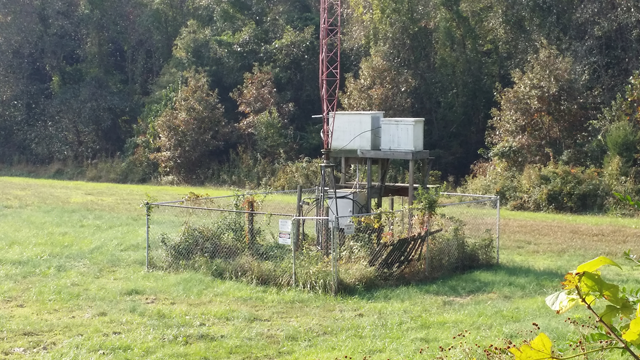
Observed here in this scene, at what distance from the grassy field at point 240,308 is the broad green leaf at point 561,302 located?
5.19 metres

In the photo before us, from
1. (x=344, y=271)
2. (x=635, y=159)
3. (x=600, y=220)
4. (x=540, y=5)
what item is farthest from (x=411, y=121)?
(x=540, y=5)

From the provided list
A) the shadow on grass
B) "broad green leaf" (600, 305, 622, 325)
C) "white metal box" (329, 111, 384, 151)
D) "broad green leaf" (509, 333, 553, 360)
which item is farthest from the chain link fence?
"broad green leaf" (509, 333, 553, 360)

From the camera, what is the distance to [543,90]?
25.9 metres

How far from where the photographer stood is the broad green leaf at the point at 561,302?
195 cm

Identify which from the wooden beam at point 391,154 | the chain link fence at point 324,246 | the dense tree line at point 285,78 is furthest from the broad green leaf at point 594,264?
the dense tree line at point 285,78

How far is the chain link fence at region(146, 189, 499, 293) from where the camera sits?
11172mm

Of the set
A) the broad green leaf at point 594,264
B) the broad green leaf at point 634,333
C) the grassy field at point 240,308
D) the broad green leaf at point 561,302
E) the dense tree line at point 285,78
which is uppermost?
the dense tree line at point 285,78

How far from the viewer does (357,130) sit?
13789 millimetres

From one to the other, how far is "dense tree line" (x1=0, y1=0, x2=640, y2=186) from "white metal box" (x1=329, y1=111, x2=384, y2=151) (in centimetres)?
1292

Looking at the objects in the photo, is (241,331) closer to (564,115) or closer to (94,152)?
(564,115)

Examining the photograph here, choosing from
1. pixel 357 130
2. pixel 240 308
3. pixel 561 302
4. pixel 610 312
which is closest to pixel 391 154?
pixel 357 130

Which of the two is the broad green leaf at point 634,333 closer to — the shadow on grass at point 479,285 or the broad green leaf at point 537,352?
the broad green leaf at point 537,352

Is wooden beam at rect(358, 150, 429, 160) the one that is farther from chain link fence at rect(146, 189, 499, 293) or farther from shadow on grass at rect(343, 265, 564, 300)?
shadow on grass at rect(343, 265, 564, 300)

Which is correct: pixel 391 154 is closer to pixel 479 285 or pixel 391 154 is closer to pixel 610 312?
pixel 479 285
